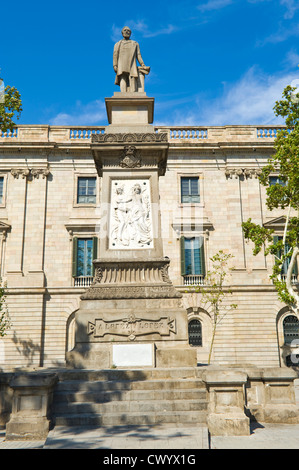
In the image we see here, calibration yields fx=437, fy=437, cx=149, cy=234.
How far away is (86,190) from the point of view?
28.8 metres

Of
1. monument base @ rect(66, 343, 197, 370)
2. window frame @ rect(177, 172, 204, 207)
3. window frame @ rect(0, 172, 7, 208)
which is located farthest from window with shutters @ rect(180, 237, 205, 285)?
monument base @ rect(66, 343, 197, 370)

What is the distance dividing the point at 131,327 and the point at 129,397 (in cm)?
192

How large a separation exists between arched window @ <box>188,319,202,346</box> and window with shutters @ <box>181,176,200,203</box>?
25.7 ft

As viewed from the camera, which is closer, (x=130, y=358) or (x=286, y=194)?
(x=130, y=358)

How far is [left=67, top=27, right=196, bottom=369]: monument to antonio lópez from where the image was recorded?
9.66 metres

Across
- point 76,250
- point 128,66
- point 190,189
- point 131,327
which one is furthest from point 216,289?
point 131,327

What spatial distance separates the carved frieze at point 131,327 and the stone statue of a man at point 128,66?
6.90 meters

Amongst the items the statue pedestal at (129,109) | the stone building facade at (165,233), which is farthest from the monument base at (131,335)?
the stone building facade at (165,233)

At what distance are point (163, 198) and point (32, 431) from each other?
22.2 meters

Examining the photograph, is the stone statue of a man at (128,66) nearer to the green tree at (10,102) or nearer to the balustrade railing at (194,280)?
the green tree at (10,102)

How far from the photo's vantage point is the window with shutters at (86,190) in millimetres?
28578

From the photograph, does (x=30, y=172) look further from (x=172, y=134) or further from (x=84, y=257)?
(x=172, y=134)
